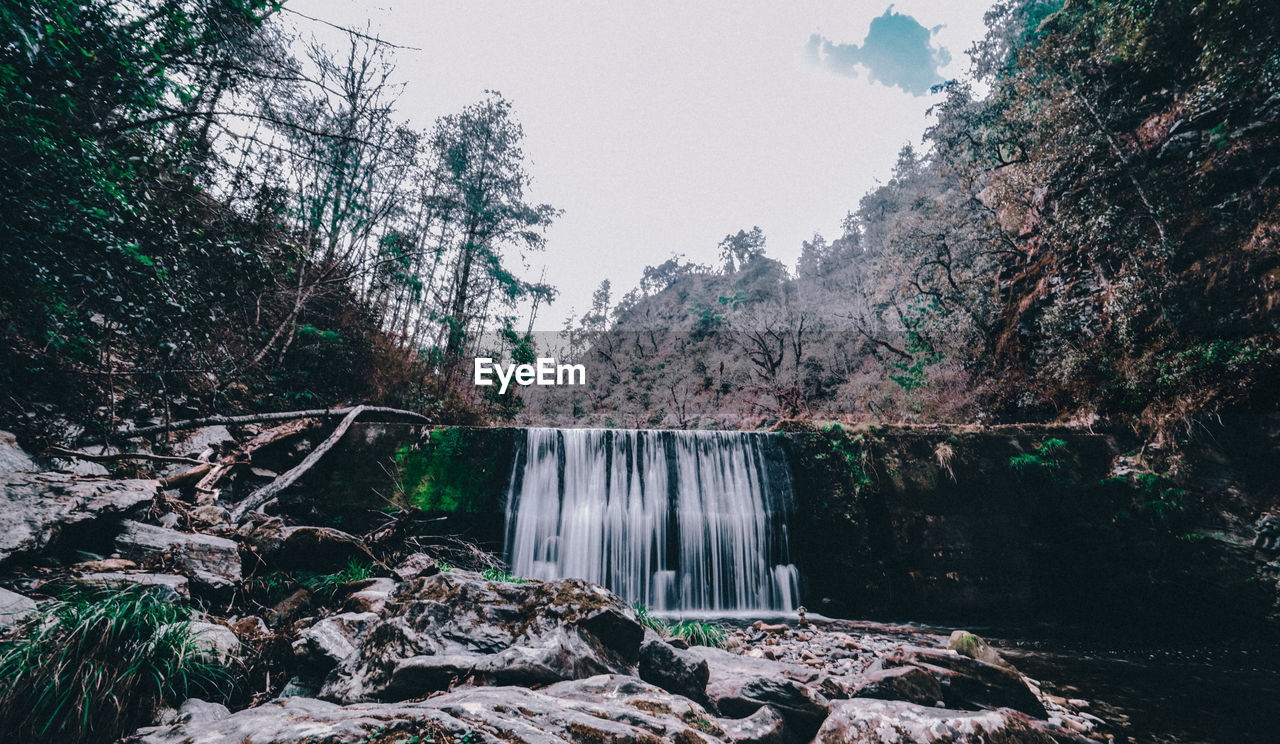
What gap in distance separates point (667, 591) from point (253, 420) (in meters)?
6.86

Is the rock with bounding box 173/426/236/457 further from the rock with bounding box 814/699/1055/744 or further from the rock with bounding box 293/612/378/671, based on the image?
the rock with bounding box 814/699/1055/744

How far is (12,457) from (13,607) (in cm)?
215

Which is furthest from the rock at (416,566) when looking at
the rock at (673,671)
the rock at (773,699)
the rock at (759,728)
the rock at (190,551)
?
the rock at (759,728)

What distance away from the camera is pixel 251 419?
560 cm

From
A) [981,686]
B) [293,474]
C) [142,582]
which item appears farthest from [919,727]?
[293,474]

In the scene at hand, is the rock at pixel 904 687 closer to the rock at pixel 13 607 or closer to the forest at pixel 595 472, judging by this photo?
the forest at pixel 595 472

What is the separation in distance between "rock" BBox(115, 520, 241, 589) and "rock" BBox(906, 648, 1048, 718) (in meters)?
6.33

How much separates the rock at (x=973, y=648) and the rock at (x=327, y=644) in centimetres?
549

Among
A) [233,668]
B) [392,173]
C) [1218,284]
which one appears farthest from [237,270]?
[1218,284]

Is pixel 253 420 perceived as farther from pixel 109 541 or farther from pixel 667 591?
pixel 667 591

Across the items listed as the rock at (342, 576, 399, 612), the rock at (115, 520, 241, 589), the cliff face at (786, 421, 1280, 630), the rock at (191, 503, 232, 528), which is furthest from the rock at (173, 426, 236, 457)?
the cliff face at (786, 421, 1280, 630)

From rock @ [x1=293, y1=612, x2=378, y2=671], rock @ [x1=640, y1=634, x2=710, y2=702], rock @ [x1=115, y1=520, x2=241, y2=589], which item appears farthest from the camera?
rock @ [x1=115, y1=520, x2=241, y2=589]

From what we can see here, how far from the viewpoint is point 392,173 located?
13852mm

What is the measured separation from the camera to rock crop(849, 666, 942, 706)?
11.1ft
